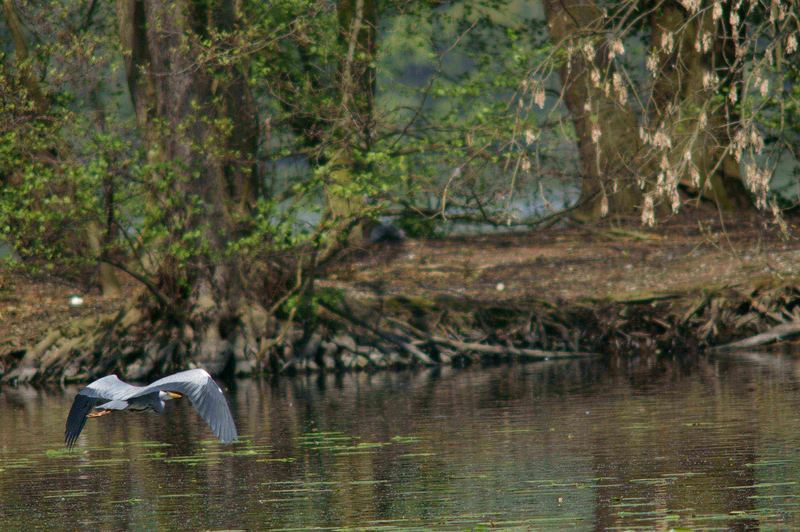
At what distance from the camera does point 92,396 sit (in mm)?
11797

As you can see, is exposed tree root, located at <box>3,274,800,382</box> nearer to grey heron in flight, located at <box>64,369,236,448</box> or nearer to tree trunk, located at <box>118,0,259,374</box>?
tree trunk, located at <box>118,0,259,374</box>

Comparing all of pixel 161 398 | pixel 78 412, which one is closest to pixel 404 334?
pixel 161 398

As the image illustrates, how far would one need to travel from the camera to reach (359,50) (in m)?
23.9

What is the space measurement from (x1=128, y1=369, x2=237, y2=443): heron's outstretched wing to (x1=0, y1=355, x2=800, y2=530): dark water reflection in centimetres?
59

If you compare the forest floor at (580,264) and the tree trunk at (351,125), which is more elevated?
the tree trunk at (351,125)

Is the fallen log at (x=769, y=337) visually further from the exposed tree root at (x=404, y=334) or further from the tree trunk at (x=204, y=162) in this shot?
the tree trunk at (x=204, y=162)

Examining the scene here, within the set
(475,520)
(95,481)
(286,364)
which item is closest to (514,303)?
(286,364)

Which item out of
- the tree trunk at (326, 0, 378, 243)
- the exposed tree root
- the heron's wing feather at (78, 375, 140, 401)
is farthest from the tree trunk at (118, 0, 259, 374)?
the heron's wing feather at (78, 375, 140, 401)

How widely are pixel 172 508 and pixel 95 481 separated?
195 centimetres

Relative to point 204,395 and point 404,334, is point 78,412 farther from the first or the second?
point 404,334

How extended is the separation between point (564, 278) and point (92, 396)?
55.4 feet

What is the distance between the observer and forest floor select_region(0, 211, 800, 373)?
82.3 feet

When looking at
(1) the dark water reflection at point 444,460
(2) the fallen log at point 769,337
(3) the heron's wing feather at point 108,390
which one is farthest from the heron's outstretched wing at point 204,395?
(2) the fallen log at point 769,337

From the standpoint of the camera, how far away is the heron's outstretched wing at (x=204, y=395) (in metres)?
10.9
